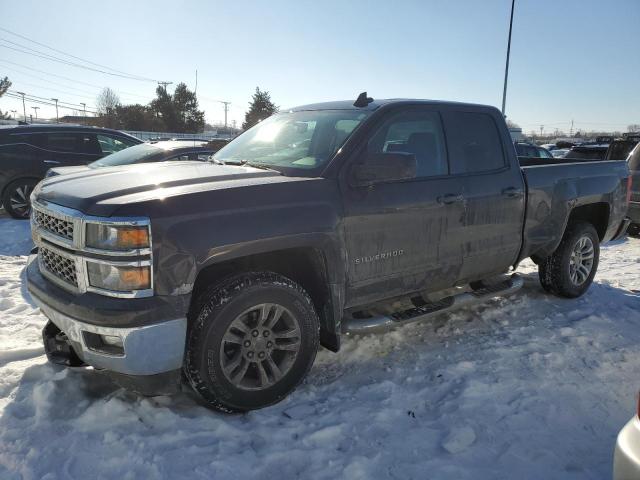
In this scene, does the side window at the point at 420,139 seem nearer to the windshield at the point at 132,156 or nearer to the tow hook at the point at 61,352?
the tow hook at the point at 61,352

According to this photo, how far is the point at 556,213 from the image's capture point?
4711 mm

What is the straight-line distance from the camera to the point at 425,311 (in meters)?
3.77

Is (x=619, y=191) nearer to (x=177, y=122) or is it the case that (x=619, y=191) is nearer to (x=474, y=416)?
(x=474, y=416)

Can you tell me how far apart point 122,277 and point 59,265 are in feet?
2.01

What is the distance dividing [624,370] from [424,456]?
1972 millimetres

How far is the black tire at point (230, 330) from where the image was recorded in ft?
9.00

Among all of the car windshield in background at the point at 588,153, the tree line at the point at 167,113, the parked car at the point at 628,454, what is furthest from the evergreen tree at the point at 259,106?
the parked car at the point at 628,454

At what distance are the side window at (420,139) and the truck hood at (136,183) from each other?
0.95 metres

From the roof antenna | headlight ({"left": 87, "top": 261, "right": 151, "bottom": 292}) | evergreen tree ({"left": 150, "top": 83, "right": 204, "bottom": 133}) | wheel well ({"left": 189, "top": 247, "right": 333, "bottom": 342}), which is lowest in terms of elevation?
wheel well ({"left": 189, "top": 247, "right": 333, "bottom": 342})

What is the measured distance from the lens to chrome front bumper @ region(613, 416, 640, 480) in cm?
169

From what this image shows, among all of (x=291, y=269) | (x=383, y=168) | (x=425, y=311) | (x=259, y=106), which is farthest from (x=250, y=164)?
(x=259, y=106)

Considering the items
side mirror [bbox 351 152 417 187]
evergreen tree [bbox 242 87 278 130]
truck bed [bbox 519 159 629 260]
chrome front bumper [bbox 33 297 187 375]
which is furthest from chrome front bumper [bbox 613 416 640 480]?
evergreen tree [bbox 242 87 278 130]

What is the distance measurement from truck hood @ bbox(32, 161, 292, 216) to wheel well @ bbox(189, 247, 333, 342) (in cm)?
47

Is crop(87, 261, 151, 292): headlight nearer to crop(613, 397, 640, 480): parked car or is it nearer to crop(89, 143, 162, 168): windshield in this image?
crop(613, 397, 640, 480): parked car
